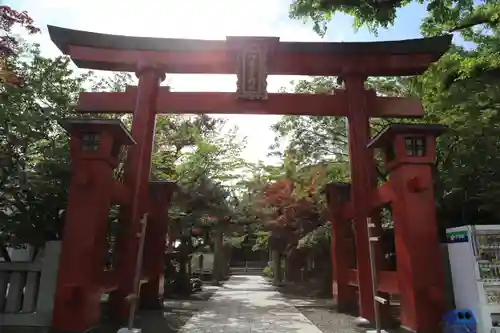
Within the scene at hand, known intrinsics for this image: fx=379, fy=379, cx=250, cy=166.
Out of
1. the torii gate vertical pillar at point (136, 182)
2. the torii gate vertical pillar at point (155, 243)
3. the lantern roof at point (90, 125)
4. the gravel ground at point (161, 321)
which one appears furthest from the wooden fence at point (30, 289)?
the torii gate vertical pillar at point (155, 243)

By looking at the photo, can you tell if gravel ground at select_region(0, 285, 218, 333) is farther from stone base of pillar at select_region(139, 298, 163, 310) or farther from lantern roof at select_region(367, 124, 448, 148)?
lantern roof at select_region(367, 124, 448, 148)

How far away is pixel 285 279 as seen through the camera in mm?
24312

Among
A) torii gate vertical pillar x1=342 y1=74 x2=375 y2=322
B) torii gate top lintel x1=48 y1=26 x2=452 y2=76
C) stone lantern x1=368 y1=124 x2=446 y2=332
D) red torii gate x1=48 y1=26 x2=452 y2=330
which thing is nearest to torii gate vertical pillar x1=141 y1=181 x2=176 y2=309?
red torii gate x1=48 y1=26 x2=452 y2=330

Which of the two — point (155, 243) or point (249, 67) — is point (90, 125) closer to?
point (249, 67)

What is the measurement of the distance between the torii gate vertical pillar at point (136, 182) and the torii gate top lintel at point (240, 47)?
509mm

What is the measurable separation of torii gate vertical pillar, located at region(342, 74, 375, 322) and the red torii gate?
25mm

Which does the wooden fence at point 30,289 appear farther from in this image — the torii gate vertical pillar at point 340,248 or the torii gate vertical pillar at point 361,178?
the torii gate vertical pillar at point 340,248

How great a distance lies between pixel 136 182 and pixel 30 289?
2661mm

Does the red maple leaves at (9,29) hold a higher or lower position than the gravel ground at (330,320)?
higher

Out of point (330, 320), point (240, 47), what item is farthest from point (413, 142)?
point (330, 320)

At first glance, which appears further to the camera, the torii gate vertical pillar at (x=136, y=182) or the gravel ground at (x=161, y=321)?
the torii gate vertical pillar at (x=136, y=182)

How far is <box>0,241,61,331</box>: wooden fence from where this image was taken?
6.09m

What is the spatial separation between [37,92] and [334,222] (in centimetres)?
803

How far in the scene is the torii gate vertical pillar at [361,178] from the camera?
304 inches
